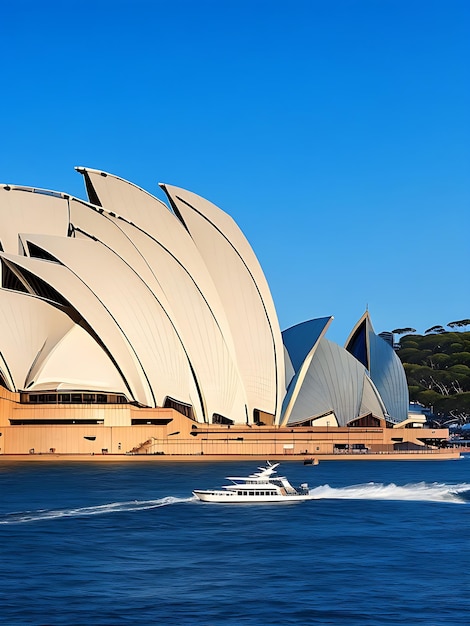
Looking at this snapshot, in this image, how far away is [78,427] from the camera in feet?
273

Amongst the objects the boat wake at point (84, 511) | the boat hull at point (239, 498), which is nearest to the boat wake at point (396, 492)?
the boat hull at point (239, 498)

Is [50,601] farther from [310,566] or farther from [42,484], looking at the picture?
[42,484]

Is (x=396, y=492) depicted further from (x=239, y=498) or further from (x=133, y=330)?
(x=133, y=330)

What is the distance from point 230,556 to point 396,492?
23.0 meters

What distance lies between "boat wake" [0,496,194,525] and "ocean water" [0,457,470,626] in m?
0.08

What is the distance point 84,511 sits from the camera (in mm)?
48062

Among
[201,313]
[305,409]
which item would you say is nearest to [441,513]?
[201,313]

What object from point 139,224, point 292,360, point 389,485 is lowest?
point 389,485

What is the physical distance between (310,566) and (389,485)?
86.7 ft

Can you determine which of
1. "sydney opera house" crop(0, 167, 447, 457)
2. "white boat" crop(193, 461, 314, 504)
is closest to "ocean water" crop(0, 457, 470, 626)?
"white boat" crop(193, 461, 314, 504)

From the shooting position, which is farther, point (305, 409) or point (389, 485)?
point (305, 409)

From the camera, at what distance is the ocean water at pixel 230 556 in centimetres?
2784

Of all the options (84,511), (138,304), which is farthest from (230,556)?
(138,304)

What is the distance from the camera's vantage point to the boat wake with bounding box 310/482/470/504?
55906mm
